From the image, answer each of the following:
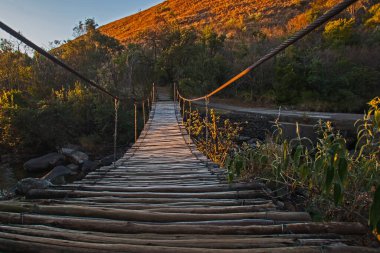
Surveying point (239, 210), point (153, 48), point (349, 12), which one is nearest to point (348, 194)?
point (239, 210)

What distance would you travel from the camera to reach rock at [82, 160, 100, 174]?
7211 millimetres

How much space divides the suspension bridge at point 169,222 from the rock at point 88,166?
527 cm

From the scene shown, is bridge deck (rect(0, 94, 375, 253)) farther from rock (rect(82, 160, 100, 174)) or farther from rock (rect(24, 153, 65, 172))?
rock (rect(24, 153, 65, 172))

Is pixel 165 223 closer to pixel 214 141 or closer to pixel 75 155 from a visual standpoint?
pixel 214 141

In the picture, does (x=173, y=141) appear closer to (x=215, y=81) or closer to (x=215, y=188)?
(x=215, y=188)

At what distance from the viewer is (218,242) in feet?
3.69

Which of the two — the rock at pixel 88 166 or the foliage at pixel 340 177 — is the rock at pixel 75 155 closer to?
the rock at pixel 88 166

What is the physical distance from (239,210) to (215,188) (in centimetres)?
49

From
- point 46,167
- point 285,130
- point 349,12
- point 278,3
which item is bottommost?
point 46,167

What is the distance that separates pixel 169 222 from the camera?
1.41 m

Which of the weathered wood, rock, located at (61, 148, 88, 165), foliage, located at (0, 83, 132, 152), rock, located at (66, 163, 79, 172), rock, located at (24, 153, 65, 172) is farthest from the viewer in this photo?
foliage, located at (0, 83, 132, 152)

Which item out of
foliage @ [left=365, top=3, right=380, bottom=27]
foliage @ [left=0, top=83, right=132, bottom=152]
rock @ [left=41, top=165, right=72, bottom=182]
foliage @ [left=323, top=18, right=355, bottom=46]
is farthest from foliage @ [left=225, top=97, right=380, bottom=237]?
foliage @ [left=365, top=3, right=380, bottom=27]

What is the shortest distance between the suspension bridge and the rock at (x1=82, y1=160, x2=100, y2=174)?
5.27 meters

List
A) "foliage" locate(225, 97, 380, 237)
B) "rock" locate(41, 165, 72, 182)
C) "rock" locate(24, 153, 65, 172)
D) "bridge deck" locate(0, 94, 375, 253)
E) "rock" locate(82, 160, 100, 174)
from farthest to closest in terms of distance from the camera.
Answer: "rock" locate(24, 153, 65, 172) < "rock" locate(82, 160, 100, 174) < "rock" locate(41, 165, 72, 182) < "foliage" locate(225, 97, 380, 237) < "bridge deck" locate(0, 94, 375, 253)
